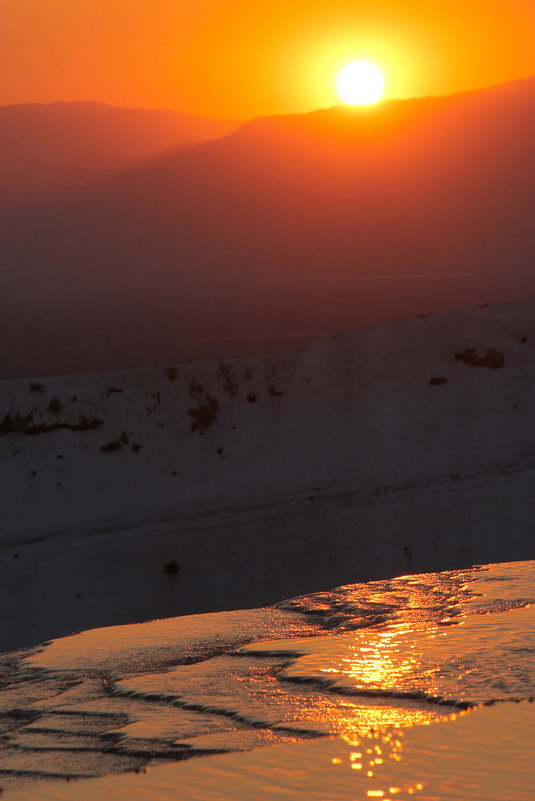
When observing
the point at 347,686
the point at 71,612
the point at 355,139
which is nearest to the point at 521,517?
the point at 71,612

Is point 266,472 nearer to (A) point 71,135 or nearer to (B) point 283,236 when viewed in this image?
(B) point 283,236

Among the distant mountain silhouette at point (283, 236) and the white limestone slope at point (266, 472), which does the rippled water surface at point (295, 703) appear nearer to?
the white limestone slope at point (266, 472)

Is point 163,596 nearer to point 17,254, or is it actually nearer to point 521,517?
point 521,517

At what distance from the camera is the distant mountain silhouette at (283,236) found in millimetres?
35250

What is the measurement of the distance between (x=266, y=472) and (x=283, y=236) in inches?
1681

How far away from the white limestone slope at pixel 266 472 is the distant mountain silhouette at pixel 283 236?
30.1 feet

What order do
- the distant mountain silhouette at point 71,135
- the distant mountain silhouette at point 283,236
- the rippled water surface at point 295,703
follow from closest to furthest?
1. the rippled water surface at point 295,703
2. the distant mountain silhouette at point 283,236
3. the distant mountain silhouette at point 71,135

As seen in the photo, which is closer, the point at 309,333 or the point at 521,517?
the point at 521,517

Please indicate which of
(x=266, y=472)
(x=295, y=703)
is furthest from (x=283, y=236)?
(x=295, y=703)

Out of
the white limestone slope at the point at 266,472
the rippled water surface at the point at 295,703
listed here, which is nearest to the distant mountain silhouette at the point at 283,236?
the white limestone slope at the point at 266,472

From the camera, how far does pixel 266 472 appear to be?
720 inches

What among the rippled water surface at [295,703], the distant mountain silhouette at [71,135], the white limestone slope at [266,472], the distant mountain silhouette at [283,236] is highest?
the distant mountain silhouette at [71,135]

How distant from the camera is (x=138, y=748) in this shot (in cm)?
344

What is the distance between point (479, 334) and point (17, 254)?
47.5m
